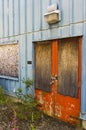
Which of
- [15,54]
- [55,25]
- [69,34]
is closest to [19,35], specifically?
[15,54]

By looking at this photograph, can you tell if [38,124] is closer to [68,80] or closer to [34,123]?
[34,123]

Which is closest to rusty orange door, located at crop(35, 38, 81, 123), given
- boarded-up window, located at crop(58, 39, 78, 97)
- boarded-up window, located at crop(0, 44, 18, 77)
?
boarded-up window, located at crop(58, 39, 78, 97)

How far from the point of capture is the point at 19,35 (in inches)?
291

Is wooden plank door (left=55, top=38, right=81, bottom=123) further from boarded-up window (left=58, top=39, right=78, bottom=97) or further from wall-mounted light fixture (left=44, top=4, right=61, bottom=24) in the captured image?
wall-mounted light fixture (left=44, top=4, right=61, bottom=24)

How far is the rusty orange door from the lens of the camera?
5289 mm

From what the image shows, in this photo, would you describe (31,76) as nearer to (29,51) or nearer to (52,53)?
(29,51)

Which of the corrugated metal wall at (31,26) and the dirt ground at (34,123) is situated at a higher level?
the corrugated metal wall at (31,26)

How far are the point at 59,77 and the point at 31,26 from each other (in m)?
1.84

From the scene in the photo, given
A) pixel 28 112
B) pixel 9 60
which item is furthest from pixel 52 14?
pixel 9 60

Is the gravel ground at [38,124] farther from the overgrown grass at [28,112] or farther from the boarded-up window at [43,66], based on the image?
the boarded-up window at [43,66]

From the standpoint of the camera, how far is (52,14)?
18.2 ft

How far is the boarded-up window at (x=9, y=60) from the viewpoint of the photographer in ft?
25.4

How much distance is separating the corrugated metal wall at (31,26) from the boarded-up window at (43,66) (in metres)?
0.22

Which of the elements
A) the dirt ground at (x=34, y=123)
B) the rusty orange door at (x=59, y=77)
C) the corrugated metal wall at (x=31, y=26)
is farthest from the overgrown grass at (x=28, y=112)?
the corrugated metal wall at (x=31, y=26)
